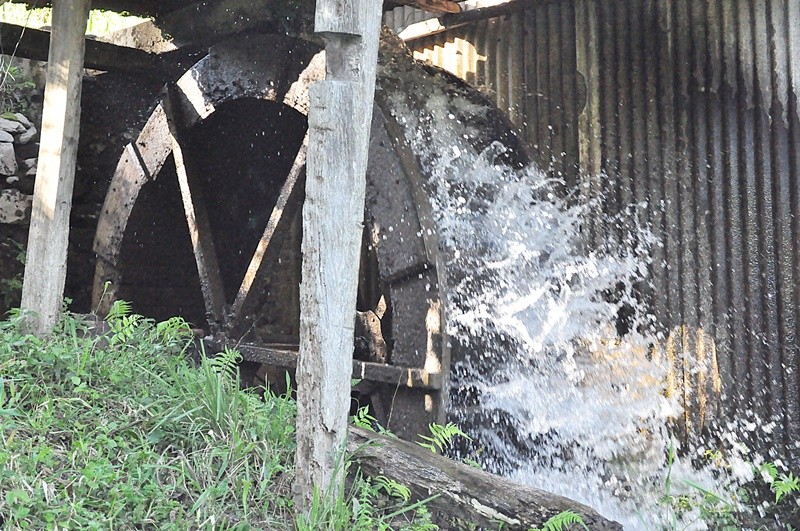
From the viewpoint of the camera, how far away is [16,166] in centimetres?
632

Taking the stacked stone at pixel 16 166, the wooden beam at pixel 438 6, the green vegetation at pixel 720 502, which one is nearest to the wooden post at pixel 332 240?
the green vegetation at pixel 720 502

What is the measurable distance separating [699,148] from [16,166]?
15.2ft

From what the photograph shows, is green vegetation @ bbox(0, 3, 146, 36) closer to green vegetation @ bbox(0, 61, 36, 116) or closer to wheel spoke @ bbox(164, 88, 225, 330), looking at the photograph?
green vegetation @ bbox(0, 61, 36, 116)

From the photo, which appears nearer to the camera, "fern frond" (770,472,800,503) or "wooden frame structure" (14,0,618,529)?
"wooden frame structure" (14,0,618,529)

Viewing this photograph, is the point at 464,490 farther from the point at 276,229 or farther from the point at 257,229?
the point at 257,229

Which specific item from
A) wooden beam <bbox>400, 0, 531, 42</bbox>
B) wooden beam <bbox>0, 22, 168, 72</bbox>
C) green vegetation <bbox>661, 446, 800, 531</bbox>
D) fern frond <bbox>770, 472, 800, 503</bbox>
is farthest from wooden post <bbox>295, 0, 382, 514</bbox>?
wooden beam <bbox>0, 22, 168, 72</bbox>

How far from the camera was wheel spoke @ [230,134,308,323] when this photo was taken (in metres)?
5.10

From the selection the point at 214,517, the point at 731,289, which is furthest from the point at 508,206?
the point at 214,517

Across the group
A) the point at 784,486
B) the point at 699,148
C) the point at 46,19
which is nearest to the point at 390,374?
the point at 784,486

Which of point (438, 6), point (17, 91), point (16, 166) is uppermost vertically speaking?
point (438, 6)

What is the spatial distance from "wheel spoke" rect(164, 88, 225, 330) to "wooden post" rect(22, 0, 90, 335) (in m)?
1.01

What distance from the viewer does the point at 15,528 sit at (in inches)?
97.7

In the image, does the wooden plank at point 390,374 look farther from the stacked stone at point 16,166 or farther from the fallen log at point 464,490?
the stacked stone at point 16,166

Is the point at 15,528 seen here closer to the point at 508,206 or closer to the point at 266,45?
the point at 508,206
